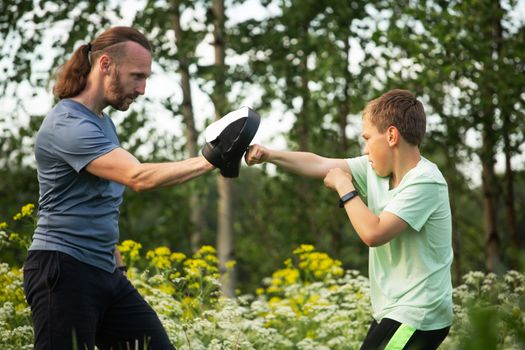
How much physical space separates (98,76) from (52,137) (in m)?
0.39

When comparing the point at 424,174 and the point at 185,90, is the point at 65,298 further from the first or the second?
the point at 185,90

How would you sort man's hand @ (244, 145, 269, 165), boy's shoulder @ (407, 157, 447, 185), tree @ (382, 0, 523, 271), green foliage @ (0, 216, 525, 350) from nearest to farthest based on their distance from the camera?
boy's shoulder @ (407, 157, 447, 185) → man's hand @ (244, 145, 269, 165) → green foliage @ (0, 216, 525, 350) → tree @ (382, 0, 523, 271)

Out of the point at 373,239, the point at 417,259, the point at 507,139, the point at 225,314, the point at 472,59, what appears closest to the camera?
the point at 373,239

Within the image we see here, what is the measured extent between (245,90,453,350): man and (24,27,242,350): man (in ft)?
2.33

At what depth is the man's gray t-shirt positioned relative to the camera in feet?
10.2

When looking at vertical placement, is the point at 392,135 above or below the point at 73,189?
above

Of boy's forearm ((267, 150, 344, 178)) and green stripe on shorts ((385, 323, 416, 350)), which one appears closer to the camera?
green stripe on shorts ((385, 323, 416, 350))

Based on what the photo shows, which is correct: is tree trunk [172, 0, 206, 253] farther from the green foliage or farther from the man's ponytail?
the man's ponytail

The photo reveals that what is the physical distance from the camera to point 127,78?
11.1ft

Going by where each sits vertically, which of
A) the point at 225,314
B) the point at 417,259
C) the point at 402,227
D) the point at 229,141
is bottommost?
the point at 225,314

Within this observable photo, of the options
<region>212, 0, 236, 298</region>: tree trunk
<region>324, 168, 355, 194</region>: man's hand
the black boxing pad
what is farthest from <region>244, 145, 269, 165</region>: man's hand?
<region>212, 0, 236, 298</region>: tree trunk

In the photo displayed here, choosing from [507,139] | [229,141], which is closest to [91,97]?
[229,141]

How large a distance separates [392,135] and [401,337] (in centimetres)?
81

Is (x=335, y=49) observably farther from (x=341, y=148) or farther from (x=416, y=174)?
(x=416, y=174)
